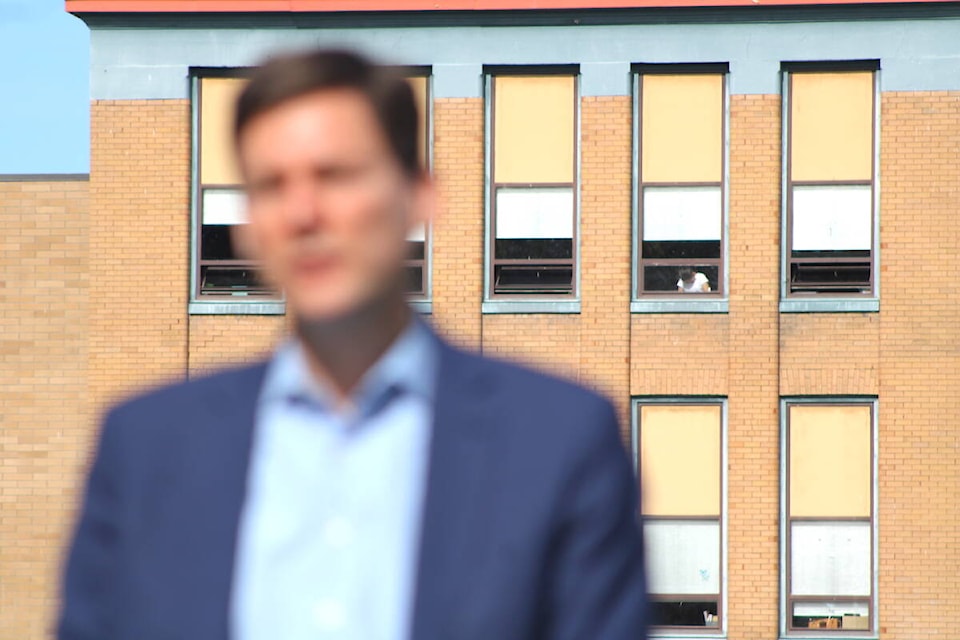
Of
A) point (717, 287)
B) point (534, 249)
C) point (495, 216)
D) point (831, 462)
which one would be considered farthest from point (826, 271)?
point (495, 216)

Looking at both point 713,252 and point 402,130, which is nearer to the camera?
point 402,130

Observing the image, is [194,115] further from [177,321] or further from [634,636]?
[634,636]

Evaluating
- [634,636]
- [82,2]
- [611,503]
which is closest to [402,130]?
[611,503]

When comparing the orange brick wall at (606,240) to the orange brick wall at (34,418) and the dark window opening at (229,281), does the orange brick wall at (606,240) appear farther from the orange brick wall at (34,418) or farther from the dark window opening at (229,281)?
the orange brick wall at (34,418)

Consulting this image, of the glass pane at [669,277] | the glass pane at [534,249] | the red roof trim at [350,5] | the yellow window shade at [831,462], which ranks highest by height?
the red roof trim at [350,5]

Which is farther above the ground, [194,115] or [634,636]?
[194,115]

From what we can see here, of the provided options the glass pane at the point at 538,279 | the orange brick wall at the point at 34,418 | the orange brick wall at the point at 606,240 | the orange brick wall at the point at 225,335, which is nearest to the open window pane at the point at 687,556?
the orange brick wall at the point at 606,240

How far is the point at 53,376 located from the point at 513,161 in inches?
275

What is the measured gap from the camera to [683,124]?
62.6ft

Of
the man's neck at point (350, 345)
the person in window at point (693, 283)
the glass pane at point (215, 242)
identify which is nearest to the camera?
the man's neck at point (350, 345)

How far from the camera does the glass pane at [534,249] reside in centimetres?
1933

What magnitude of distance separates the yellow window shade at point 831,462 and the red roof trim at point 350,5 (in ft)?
16.9

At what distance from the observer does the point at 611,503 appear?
1979 mm

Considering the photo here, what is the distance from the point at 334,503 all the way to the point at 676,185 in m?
17.5
